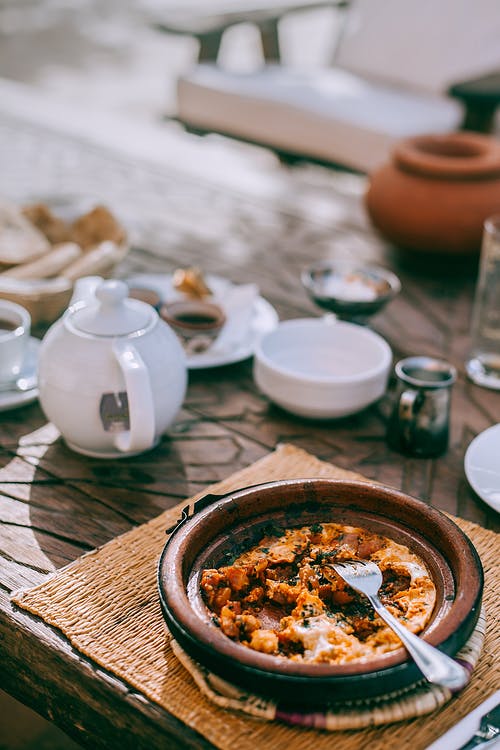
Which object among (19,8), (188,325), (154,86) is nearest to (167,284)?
(188,325)

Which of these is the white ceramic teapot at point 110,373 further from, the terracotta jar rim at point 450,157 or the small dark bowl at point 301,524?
the terracotta jar rim at point 450,157

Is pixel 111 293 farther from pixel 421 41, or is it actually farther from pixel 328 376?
pixel 421 41

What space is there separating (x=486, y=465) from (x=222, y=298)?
0.67 metres

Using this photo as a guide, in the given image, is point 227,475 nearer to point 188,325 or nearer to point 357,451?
point 357,451

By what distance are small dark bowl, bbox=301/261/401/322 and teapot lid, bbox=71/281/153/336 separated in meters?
0.52

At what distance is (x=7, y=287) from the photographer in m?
1.61

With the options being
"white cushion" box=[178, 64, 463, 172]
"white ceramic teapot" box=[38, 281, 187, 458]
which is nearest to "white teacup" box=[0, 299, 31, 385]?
"white ceramic teapot" box=[38, 281, 187, 458]

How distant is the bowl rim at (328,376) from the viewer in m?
1.39

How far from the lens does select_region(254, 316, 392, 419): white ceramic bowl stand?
1400 mm

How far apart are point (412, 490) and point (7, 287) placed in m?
0.81

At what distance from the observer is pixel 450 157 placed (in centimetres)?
215

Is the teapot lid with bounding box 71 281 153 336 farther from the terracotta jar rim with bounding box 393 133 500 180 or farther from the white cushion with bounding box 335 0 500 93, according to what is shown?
the white cushion with bounding box 335 0 500 93

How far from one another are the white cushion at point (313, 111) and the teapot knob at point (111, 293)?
92.6 inches

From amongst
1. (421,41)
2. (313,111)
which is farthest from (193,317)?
(421,41)
